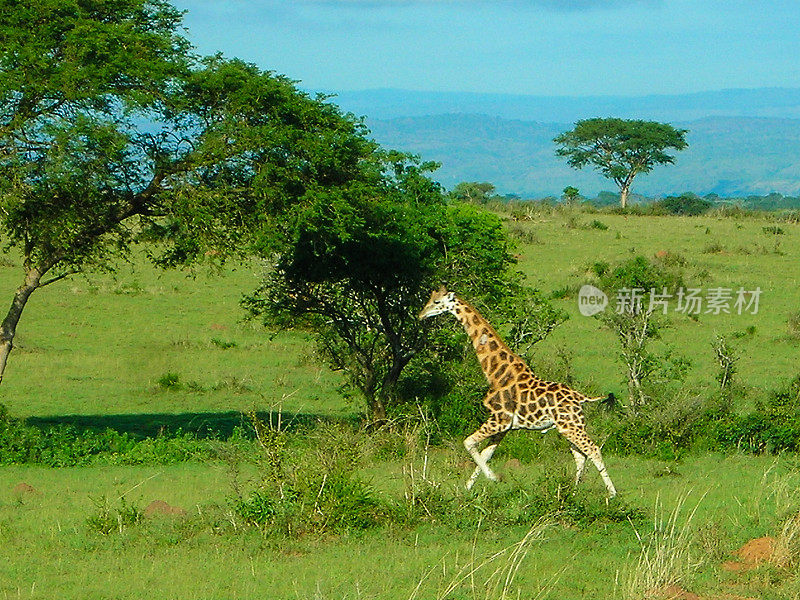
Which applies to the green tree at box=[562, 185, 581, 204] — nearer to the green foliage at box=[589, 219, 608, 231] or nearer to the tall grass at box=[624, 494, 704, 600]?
the green foliage at box=[589, 219, 608, 231]

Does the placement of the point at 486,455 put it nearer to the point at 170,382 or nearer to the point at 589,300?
the point at 170,382

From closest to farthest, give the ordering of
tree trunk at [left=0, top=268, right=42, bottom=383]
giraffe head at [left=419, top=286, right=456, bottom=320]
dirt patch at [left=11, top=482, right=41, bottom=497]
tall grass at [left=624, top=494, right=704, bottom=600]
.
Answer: tall grass at [left=624, top=494, right=704, bottom=600], dirt patch at [left=11, top=482, right=41, bottom=497], giraffe head at [left=419, top=286, right=456, bottom=320], tree trunk at [left=0, top=268, right=42, bottom=383]

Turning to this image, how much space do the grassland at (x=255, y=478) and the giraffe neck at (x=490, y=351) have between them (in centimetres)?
102

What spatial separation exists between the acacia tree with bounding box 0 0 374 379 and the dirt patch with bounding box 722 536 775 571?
7626 mm

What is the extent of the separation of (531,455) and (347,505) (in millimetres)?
A: 5172

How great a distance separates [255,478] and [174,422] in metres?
5.78

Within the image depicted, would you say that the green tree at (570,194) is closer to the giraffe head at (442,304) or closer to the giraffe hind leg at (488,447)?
the giraffe head at (442,304)

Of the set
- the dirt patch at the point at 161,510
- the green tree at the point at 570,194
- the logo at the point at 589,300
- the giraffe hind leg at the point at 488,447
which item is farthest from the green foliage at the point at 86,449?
the green tree at the point at 570,194

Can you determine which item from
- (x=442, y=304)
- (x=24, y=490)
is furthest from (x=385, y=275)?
(x=24, y=490)

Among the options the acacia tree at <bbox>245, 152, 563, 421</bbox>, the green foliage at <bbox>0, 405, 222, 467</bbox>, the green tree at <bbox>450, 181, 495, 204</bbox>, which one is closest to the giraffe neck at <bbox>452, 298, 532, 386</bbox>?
the acacia tree at <bbox>245, 152, 563, 421</bbox>

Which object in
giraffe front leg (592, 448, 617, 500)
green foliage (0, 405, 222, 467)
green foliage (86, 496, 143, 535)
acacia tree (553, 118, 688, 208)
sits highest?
acacia tree (553, 118, 688, 208)

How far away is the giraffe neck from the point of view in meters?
12.1

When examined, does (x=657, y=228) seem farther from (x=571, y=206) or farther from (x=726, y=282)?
(x=726, y=282)

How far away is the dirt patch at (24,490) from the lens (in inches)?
459
